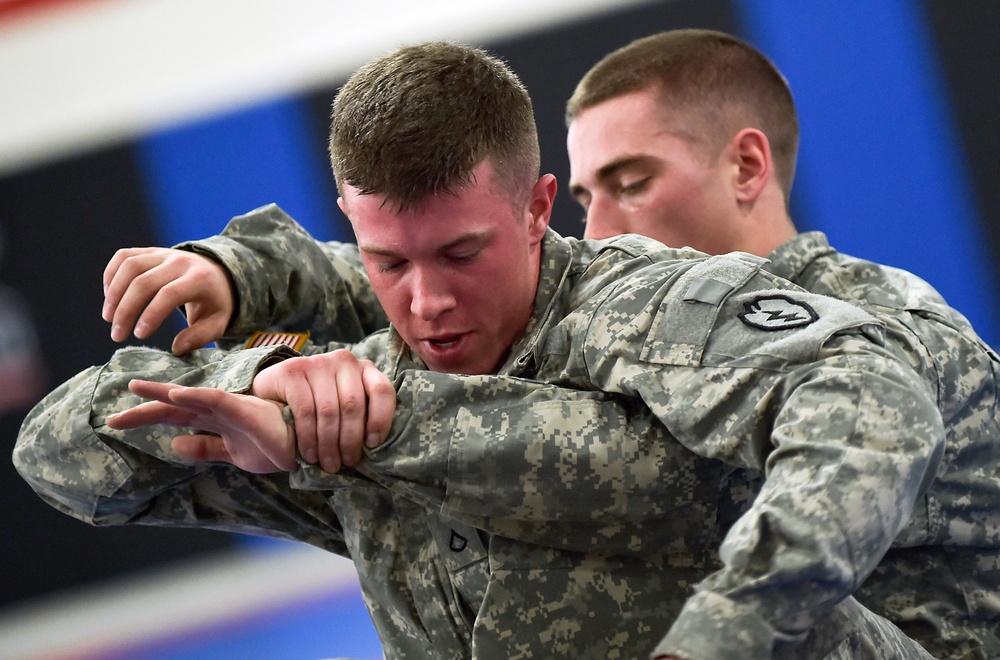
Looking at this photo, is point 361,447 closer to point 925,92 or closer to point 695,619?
point 695,619

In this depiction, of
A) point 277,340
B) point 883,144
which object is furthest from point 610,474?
point 883,144

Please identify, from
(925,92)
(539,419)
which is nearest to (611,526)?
(539,419)

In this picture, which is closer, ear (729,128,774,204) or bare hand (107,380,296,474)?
bare hand (107,380,296,474)

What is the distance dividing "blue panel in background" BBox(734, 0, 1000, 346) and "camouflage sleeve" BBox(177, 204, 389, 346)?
243 centimetres

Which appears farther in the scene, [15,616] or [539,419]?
[15,616]

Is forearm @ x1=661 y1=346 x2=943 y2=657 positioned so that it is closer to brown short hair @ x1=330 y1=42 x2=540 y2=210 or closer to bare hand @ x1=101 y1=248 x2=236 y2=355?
brown short hair @ x1=330 y1=42 x2=540 y2=210

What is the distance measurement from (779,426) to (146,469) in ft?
2.56

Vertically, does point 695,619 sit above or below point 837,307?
below

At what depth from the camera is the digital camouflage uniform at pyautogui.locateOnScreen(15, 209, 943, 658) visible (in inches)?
39.0

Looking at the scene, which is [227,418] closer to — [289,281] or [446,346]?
[446,346]

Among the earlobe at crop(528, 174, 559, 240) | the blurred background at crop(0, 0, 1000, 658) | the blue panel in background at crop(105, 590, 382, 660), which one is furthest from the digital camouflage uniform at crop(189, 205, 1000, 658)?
the blurred background at crop(0, 0, 1000, 658)

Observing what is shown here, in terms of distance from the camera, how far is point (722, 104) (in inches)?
86.6

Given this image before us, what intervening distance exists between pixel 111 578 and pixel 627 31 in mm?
2756

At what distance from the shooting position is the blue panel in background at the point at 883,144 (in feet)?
12.6
